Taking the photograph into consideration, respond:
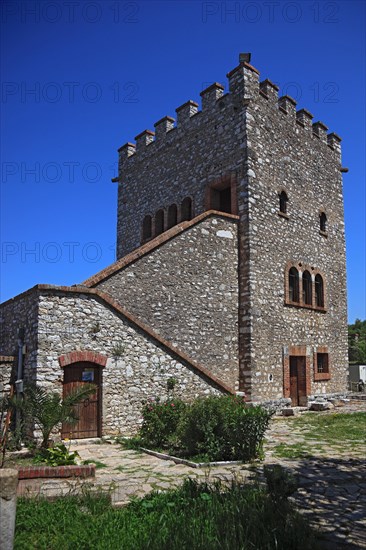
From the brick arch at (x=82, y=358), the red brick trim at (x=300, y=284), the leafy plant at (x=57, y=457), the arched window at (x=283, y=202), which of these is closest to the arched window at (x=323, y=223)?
the red brick trim at (x=300, y=284)

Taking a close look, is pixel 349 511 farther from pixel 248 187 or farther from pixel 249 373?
pixel 248 187

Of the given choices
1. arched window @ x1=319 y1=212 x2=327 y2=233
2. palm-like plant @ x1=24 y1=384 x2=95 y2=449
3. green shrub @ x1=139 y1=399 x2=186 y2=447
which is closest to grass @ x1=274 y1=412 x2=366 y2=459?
green shrub @ x1=139 y1=399 x2=186 y2=447

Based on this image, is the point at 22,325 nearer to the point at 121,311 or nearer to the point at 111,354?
the point at 111,354

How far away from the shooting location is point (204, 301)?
49.0 feet

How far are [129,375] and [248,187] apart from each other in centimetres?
782

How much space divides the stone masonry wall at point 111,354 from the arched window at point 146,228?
908 cm

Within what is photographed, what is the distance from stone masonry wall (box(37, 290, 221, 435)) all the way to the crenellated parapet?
940 cm

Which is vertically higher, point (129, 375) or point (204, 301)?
point (204, 301)

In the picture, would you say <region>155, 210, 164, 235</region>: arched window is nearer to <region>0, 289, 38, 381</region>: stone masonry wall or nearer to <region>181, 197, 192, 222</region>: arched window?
<region>181, 197, 192, 222</region>: arched window

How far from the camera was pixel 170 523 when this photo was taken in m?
5.04

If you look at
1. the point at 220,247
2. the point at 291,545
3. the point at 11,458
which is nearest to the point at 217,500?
the point at 291,545

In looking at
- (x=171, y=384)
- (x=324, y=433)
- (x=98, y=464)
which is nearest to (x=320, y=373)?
(x=324, y=433)

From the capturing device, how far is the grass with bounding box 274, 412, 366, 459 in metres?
9.55

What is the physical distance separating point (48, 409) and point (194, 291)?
22.0ft
